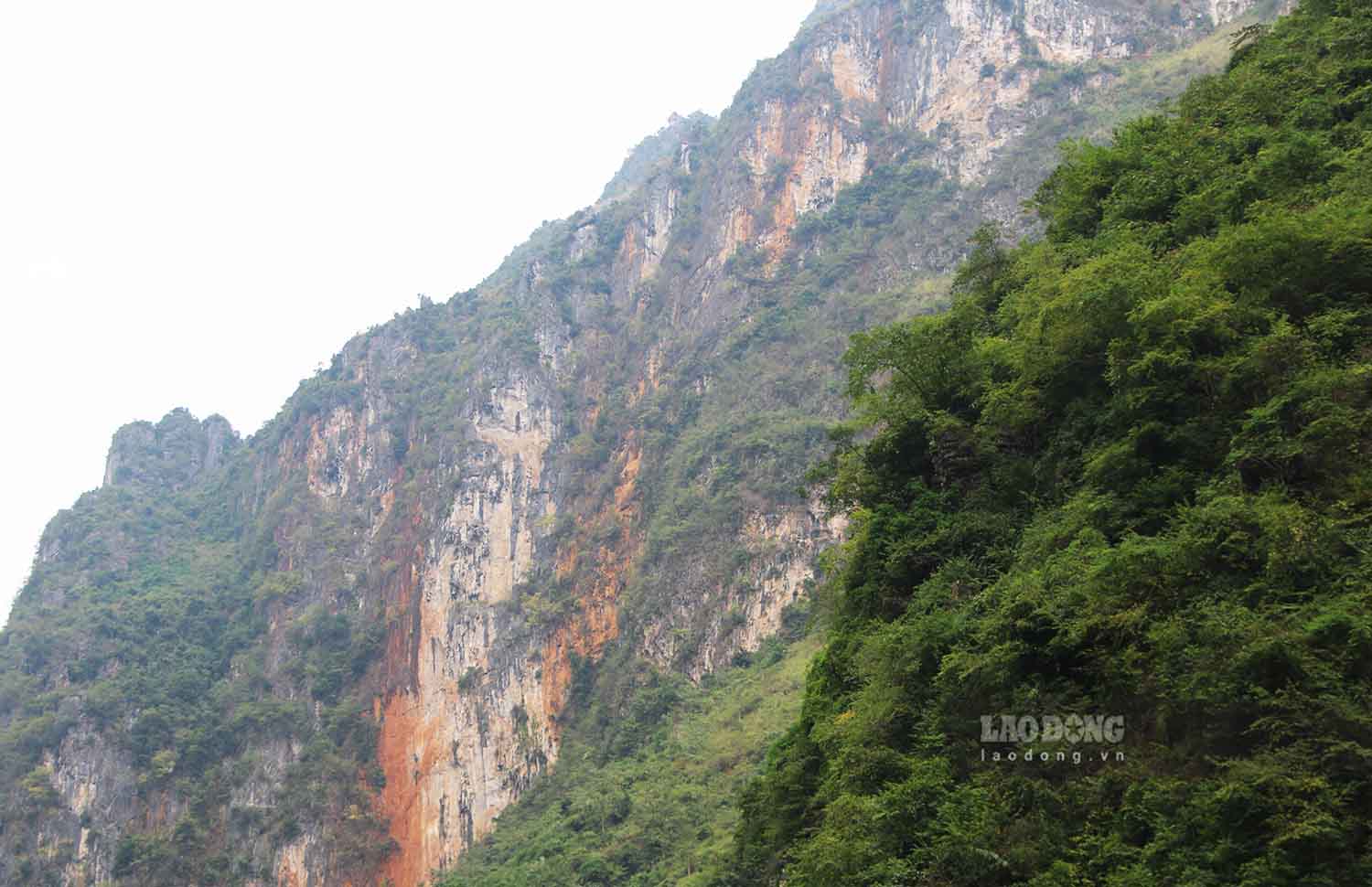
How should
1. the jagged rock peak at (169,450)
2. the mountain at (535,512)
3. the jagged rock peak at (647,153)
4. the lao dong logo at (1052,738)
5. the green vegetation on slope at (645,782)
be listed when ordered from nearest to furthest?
the lao dong logo at (1052,738) → the green vegetation on slope at (645,782) → the mountain at (535,512) → the jagged rock peak at (169,450) → the jagged rock peak at (647,153)

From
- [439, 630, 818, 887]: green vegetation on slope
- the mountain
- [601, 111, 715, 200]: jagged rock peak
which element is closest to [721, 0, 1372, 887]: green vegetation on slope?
[439, 630, 818, 887]: green vegetation on slope

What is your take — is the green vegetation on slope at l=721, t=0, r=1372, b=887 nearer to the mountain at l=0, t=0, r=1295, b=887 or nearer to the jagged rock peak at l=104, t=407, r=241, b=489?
the mountain at l=0, t=0, r=1295, b=887

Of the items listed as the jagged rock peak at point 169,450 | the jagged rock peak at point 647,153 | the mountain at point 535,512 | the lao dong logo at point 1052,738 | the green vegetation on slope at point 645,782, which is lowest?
the green vegetation on slope at point 645,782

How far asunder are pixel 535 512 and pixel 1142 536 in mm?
55748

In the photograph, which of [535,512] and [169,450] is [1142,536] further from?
[169,450]

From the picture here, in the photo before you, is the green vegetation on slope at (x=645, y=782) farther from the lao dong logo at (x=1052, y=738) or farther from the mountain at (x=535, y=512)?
the lao dong logo at (x=1052, y=738)

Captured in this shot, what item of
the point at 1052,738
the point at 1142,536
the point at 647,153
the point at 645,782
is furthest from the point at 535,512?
the point at 647,153

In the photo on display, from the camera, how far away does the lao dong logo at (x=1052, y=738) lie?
10258 mm

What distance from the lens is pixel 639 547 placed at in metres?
57.6

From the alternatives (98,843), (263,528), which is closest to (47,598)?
(263,528)

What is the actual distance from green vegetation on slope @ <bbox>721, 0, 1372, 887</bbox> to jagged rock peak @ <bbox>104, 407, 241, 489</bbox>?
278ft

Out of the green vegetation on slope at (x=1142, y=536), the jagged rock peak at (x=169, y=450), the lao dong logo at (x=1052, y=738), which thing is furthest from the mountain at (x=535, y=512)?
the lao dong logo at (x=1052, y=738)

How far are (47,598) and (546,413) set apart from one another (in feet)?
117

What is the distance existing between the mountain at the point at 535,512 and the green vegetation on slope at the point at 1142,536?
2361cm
